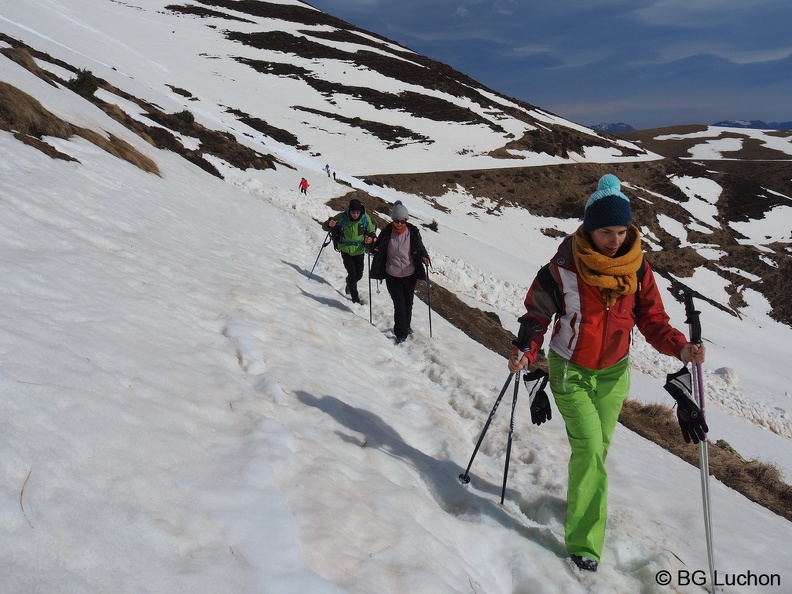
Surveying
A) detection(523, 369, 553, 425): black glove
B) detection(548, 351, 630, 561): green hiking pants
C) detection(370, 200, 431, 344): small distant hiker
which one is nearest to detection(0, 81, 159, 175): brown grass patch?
detection(370, 200, 431, 344): small distant hiker

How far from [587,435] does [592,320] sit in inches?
32.1

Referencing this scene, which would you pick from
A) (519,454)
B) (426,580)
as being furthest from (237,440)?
(519,454)

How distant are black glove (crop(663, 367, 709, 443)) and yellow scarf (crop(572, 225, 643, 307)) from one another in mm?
688

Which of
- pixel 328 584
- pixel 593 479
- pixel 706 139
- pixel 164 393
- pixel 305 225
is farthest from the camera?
pixel 706 139

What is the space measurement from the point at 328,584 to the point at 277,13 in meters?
128

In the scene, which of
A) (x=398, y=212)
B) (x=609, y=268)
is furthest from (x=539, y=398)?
(x=398, y=212)

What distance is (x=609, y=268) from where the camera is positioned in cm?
352

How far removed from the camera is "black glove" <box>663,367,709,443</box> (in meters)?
3.58

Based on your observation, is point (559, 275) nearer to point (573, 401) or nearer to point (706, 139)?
point (573, 401)

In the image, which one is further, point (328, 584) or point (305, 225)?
point (305, 225)

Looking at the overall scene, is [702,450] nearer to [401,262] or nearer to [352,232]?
[401,262]

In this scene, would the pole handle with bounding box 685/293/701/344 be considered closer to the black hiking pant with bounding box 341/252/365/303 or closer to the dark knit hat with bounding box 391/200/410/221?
the dark knit hat with bounding box 391/200/410/221

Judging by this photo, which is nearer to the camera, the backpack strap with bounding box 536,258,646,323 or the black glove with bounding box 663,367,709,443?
the black glove with bounding box 663,367,709,443

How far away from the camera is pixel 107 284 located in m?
5.22
